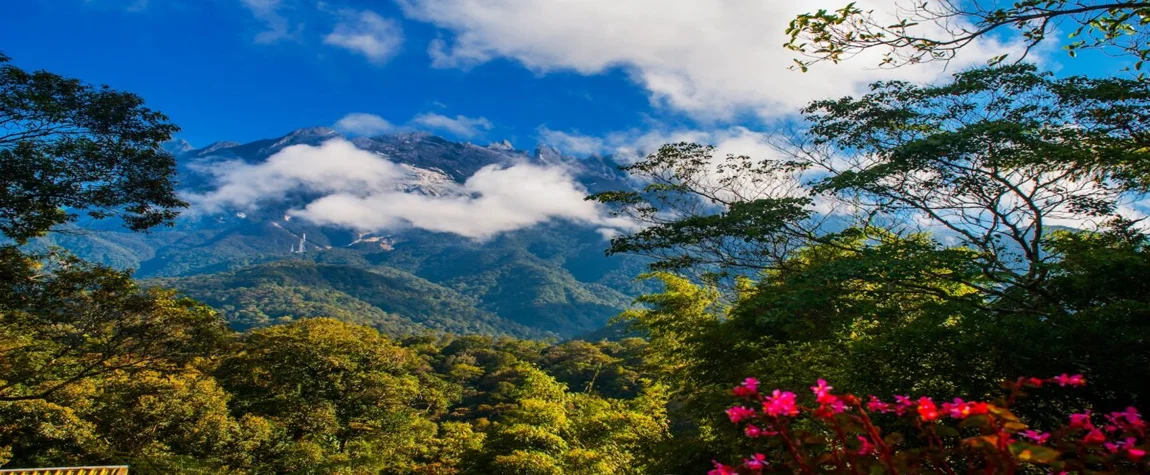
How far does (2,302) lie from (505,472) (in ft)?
31.4

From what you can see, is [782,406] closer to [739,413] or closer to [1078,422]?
[739,413]

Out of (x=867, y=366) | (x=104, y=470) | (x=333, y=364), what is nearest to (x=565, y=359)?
(x=333, y=364)

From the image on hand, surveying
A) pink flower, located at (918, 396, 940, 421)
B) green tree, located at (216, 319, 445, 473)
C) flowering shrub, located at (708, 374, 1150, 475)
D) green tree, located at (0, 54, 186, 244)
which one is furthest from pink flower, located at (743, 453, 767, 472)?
green tree, located at (216, 319, 445, 473)

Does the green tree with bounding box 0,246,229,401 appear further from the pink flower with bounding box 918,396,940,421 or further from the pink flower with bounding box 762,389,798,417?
the pink flower with bounding box 918,396,940,421

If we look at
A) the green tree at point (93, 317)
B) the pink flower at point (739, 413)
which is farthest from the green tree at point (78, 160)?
the pink flower at point (739, 413)

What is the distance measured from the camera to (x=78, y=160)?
7.85m

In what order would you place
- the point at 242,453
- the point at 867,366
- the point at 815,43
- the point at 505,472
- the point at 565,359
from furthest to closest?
the point at 565,359 → the point at 242,453 → the point at 505,472 → the point at 867,366 → the point at 815,43

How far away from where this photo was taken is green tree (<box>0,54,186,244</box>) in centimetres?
718

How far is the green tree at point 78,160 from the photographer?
23.6 feet

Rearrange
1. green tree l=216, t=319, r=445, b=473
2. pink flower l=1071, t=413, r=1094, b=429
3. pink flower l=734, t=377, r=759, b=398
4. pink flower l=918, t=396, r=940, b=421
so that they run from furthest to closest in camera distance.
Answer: green tree l=216, t=319, r=445, b=473 < pink flower l=734, t=377, r=759, b=398 < pink flower l=1071, t=413, r=1094, b=429 < pink flower l=918, t=396, r=940, b=421

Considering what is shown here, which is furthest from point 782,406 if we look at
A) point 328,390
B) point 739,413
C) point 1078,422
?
point 328,390

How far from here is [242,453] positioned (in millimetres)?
15461

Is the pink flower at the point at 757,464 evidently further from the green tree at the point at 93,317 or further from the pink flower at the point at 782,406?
the green tree at the point at 93,317

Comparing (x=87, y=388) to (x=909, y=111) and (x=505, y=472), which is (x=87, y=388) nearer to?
(x=505, y=472)
